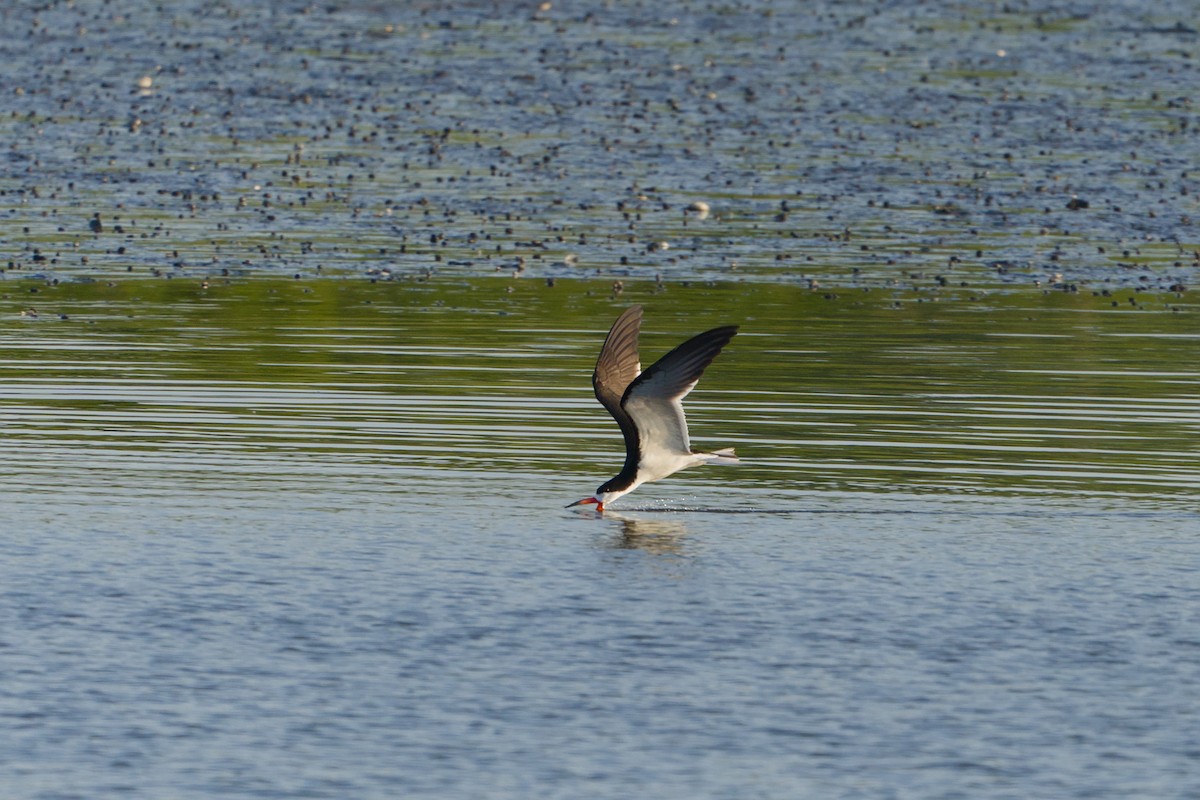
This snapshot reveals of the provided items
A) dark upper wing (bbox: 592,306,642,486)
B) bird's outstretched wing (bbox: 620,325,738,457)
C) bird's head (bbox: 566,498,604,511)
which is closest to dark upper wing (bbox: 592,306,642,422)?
dark upper wing (bbox: 592,306,642,486)

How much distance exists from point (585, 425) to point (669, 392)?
14.6 ft

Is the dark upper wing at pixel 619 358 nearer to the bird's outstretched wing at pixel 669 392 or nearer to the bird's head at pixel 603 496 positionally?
the bird's outstretched wing at pixel 669 392

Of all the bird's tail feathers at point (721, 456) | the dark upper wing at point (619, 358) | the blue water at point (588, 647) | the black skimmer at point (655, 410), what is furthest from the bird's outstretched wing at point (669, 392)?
the dark upper wing at point (619, 358)

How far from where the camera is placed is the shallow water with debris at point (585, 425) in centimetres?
1172

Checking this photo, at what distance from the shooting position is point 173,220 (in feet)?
118

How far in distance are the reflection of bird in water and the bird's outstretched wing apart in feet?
1.82

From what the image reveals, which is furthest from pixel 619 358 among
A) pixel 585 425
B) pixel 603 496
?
pixel 585 425

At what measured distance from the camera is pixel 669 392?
1675cm

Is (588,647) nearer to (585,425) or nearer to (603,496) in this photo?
(603,496)

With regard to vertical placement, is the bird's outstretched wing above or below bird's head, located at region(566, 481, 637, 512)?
above

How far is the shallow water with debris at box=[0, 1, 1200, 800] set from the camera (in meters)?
11.7

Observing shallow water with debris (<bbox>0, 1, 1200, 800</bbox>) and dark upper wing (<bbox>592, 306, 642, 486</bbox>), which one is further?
dark upper wing (<bbox>592, 306, 642, 486</bbox>)

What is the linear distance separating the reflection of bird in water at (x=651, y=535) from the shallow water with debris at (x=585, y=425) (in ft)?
0.17

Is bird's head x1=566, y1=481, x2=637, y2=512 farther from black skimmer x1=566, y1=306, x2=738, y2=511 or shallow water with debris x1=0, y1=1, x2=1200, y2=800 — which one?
shallow water with debris x1=0, y1=1, x2=1200, y2=800
